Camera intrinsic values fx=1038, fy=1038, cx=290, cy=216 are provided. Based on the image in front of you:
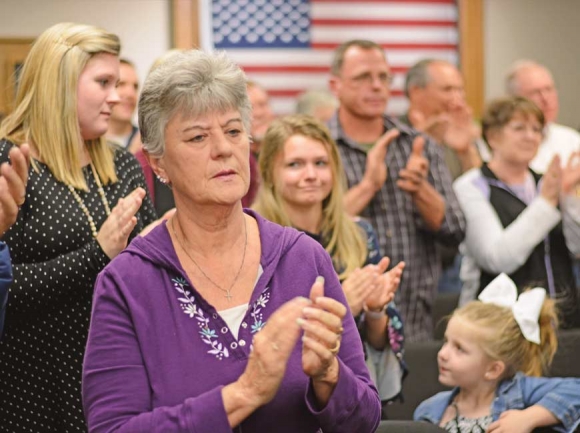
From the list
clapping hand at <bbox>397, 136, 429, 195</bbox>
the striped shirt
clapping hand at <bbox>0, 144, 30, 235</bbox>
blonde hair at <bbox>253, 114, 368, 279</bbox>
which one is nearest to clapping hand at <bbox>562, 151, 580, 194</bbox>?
the striped shirt

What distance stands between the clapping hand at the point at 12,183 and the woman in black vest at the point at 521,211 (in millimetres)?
2462

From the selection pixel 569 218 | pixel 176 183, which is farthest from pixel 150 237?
pixel 569 218

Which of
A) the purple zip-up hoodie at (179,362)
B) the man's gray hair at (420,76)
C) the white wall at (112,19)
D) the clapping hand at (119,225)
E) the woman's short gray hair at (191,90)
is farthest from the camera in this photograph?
the white wall at (112,19)

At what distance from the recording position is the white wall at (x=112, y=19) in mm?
7770

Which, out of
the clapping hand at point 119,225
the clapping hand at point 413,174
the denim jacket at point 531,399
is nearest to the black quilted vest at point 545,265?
Answer: the clapping hand at point 413,174

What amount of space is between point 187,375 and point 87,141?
1.37m

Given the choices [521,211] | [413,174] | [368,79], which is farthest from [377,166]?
[521,211]

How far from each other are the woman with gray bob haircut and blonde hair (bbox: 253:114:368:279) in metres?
1.28

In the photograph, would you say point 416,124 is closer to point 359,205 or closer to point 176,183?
point 359,205

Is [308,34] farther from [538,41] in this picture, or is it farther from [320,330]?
[320,330]

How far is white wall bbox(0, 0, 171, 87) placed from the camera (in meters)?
7.77

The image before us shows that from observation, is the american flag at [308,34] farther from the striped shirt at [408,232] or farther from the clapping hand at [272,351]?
the clapping hand at [272,351]

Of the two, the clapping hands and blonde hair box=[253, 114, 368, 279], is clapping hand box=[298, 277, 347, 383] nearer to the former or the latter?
the clapping hands

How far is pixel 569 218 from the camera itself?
4.57m
